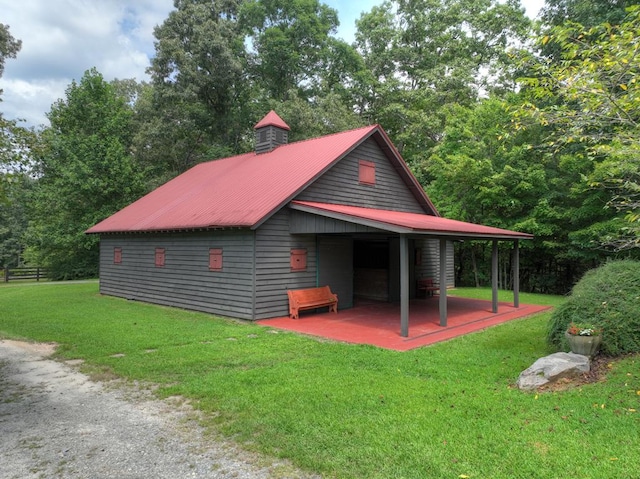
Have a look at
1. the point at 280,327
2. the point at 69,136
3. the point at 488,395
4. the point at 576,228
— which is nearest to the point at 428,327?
the point at 280,327

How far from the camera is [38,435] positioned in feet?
14.0

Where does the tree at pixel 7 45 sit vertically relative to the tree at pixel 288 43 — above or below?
below

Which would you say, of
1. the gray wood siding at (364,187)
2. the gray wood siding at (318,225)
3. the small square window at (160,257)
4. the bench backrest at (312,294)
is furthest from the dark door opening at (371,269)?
the small square window at (160,257)

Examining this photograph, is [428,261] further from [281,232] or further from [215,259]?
[215,259]

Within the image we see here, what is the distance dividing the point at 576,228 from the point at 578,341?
13578mm

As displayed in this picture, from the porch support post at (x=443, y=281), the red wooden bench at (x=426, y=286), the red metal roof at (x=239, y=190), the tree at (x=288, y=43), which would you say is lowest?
the red wooden bench at (x=426, y=286)

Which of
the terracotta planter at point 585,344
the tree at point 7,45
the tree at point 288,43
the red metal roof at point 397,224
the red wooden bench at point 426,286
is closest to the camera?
the terracotta planter at point 585,344

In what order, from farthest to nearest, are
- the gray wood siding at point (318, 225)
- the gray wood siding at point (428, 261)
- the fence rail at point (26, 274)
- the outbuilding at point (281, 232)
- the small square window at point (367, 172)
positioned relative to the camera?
1. the fence rail at point (26, 274)
2. the gray wood siding at point (428, 261)
3. the small square window at point (367, 172)
4. the outbuilding at point (281, 232)
5. the gray wood siding at point (318, 225)

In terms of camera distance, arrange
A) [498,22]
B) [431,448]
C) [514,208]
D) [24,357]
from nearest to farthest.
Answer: [431,448] < [24,357] < [514,208] < [498,22]

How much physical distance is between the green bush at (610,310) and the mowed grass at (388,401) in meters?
0.45

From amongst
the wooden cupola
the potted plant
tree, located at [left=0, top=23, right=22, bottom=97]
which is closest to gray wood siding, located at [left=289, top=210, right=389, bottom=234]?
the potted plant

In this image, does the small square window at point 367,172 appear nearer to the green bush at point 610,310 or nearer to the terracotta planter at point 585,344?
the green bush at point 610,310

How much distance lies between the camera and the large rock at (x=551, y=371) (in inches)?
214

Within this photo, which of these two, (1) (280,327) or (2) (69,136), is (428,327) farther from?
(2) (69,136)
